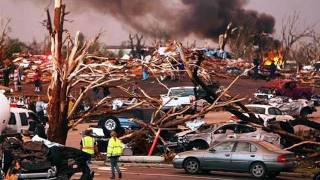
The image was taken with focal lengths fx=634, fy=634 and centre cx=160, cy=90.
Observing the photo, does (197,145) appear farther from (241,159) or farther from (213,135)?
(241,159)

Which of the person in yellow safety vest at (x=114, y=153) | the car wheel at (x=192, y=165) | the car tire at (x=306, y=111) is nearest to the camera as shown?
the person in yellow safety vest at (x=114, y=153)

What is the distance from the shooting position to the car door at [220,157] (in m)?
20.4

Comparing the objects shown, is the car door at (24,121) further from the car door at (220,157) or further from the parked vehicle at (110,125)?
the car door at (220,157)

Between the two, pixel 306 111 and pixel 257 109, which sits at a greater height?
pixel 257 109

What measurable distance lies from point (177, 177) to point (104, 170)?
2.99 m

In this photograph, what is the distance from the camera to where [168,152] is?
24500mm

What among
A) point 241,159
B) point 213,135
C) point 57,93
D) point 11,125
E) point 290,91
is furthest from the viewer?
point 290,91

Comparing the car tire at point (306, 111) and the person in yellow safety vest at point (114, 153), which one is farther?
the car tire at point (306, 111)

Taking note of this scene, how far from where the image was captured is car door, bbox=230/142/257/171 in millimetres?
20031

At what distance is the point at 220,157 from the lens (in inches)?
805

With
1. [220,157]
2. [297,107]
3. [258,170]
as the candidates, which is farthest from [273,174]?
[297,107]

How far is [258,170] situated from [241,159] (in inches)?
26.2

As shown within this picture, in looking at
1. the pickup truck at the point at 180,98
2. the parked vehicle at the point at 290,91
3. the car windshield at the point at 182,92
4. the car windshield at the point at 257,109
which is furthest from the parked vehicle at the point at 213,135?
the parked vehicle at the point at 290,91

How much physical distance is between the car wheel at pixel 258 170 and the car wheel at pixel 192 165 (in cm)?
185
